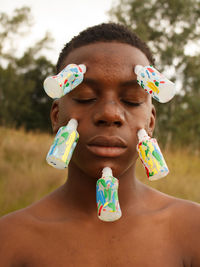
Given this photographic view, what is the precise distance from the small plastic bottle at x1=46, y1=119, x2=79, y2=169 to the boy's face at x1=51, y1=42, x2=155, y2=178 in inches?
1.8

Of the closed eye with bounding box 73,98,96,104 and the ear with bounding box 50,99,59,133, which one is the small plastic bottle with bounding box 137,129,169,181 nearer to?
the closed eye with bounding box 73,98,96,104

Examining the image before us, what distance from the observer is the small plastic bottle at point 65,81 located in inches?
50.9

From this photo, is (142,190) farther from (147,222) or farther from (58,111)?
(58,111)

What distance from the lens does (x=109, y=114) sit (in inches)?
49.9

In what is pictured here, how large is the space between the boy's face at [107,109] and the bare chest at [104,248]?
29cm

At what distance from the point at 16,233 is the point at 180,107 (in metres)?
15.0

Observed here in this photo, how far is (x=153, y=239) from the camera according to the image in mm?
1409

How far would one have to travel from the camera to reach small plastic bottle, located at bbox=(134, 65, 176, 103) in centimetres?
132

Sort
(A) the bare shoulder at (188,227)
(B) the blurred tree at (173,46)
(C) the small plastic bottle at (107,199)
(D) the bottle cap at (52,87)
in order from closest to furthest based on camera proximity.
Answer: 1. (C) the small plastic bottle at (107,199)
2. (D) the bottle cap at (52,87)
3. (A) the bare shoulder at (188,227)
4. (B) the blurred tree at (173,46)

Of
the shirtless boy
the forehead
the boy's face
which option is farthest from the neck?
the forehead

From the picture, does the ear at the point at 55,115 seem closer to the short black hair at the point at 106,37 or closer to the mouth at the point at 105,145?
the short black hair at the point at 106,37

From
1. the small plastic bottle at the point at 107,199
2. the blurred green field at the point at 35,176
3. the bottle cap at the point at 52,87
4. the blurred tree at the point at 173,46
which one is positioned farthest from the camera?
the blurred tree at the point at 173,46

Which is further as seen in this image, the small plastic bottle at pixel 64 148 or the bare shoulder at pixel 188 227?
the bare shoulder at pixel 188 227

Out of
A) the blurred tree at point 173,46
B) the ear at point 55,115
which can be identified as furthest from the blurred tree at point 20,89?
the ear at point 55,115
